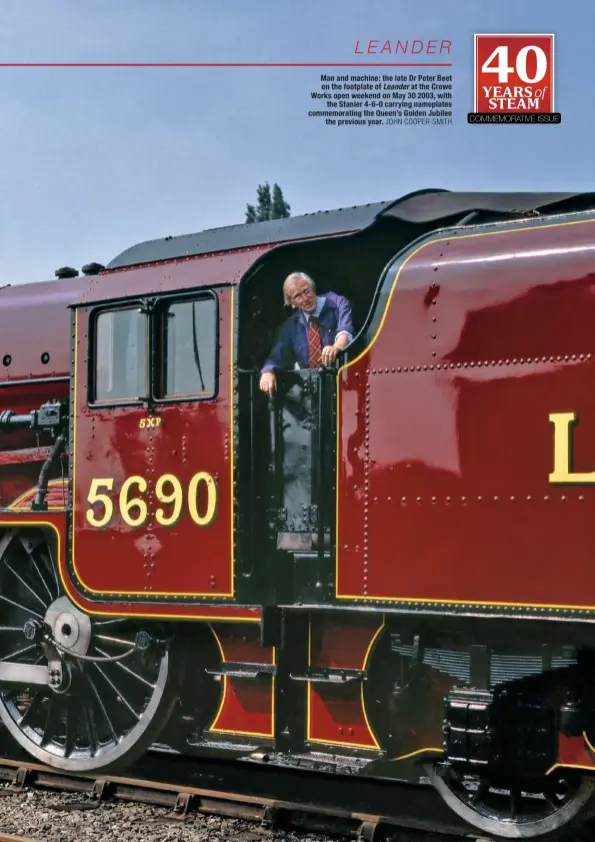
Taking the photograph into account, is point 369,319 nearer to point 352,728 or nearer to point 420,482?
point 420,482

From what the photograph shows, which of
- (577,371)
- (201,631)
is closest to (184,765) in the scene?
(201,631)

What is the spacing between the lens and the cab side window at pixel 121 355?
7426 mm

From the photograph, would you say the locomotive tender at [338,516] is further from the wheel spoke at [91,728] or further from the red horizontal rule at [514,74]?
the red horizontal rule at [514,74]

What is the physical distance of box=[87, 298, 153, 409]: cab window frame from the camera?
734cm

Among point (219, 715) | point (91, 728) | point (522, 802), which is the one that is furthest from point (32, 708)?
point (522, 802)

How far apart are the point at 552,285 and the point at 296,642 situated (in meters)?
2.70

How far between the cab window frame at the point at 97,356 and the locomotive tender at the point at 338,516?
2 cm

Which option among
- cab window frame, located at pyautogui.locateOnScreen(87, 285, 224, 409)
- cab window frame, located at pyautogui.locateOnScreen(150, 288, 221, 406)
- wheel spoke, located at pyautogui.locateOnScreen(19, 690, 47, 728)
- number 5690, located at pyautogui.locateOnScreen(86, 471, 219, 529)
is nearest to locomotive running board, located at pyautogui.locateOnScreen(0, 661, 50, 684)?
wheel spoke, located at pyautogui.locateOnScreen(19, 690, 47, 728)

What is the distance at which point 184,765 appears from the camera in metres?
8.41

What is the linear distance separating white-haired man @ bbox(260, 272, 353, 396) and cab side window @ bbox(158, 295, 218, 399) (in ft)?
1.28

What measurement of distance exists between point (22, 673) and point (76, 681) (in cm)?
49

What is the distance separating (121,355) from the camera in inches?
297

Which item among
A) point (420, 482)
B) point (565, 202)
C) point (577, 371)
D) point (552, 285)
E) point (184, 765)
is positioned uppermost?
A: point (565, 202)

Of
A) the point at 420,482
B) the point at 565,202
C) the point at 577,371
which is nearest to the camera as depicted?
the point at 577,371
